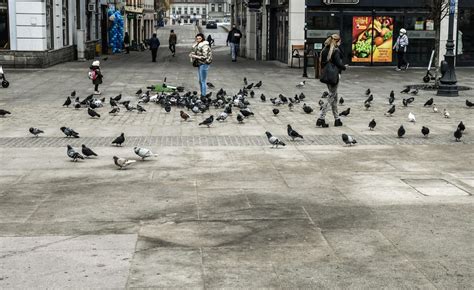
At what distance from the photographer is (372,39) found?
111 ft

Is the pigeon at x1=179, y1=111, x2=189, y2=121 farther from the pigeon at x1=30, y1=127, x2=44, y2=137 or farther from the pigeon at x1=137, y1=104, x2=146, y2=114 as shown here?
the pigeon at x1=30, y1=127, x2=44, y2=137

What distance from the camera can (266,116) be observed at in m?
17.5

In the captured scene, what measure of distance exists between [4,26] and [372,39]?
16.1 meters

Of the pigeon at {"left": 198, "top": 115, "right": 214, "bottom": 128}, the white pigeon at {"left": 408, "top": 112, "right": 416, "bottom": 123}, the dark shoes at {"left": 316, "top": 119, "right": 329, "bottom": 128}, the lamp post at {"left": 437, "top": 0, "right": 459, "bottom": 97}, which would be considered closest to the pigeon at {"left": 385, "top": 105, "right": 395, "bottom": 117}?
the white pigeon at {"left": 408, "top": 112, "right": 416, "bottom": 123}

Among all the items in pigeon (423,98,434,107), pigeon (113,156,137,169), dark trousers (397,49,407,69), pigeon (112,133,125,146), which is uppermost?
dark trousers (397,49,407,69)

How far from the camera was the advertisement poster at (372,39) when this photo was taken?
33.6m

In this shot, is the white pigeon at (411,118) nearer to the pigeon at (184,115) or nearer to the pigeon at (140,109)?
the pigeon at (184,115)

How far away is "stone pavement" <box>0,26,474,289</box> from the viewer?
6645 mm

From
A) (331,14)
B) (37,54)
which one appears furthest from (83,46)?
(331,14)

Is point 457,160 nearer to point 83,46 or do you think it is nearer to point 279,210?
point 279,210

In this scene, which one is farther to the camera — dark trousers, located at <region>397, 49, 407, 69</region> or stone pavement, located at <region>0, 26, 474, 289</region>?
dark trousers, located at <region>397, 49, 407, 69</region>

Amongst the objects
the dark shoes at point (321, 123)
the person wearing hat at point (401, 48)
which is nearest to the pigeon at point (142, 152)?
the dark shoes at point (321, 123)

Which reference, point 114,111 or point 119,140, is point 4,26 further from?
point 119,140

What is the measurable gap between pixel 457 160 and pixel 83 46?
29418 mm
